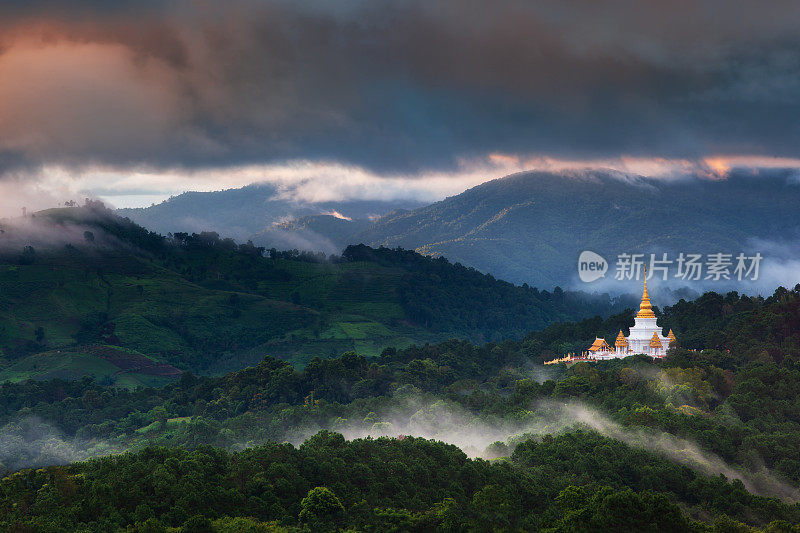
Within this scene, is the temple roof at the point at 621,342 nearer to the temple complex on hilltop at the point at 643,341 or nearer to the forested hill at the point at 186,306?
the temple complex on hilltop at the point at 643,341

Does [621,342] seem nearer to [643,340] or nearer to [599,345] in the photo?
[643,340]

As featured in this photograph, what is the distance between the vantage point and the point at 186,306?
160625mm

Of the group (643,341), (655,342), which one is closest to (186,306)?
(643,341)

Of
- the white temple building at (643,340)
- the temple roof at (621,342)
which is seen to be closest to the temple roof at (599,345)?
the white temple building at (643,340)

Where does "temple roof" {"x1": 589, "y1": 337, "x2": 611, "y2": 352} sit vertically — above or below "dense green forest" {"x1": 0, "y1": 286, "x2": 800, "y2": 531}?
above

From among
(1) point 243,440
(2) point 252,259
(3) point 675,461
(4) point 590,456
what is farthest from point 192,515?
(2) point 252,259

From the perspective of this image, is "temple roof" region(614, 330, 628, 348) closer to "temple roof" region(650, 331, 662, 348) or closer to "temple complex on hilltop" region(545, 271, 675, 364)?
"temple complex on hilltop" region(545, 271, 675, 364)

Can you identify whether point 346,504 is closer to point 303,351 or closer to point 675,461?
point 675,461

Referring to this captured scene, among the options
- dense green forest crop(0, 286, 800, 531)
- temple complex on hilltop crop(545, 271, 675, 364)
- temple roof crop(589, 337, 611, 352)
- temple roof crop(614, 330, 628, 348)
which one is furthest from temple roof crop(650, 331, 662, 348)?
temple roof crop(589, 337, 611, 352)

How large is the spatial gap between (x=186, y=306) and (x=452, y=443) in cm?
10693

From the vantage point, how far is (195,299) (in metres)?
164

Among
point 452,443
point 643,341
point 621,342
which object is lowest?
point 452,443

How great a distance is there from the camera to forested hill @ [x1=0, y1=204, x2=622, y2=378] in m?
141

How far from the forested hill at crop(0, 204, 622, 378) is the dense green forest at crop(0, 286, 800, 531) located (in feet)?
119
